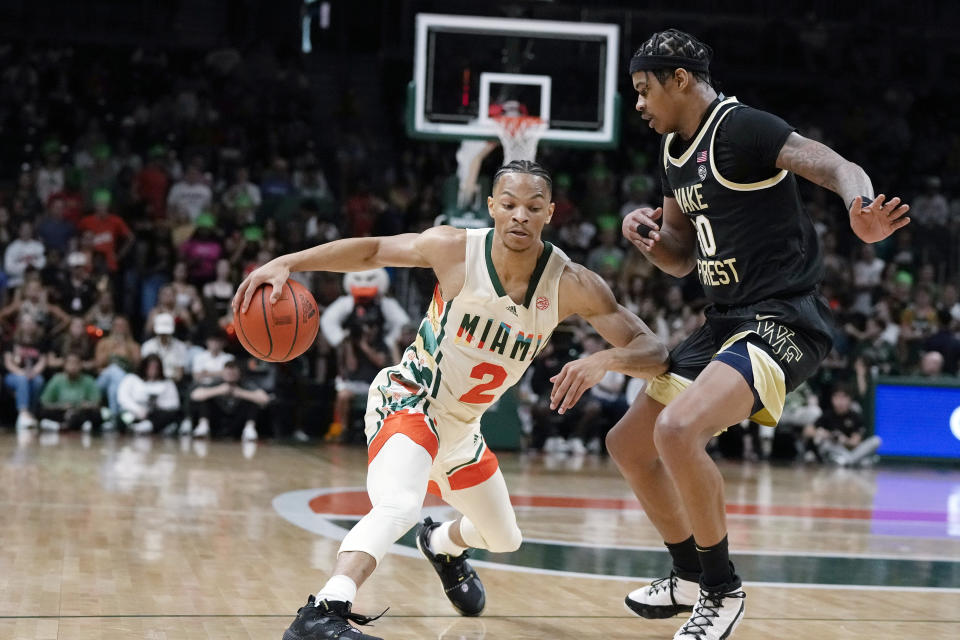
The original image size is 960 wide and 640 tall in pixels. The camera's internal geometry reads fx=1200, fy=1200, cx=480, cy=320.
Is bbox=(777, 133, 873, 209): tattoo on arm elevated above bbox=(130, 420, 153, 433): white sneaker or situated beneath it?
elevated above

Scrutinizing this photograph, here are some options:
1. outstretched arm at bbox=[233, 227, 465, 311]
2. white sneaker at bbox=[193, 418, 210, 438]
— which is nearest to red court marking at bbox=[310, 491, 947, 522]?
outstretched arm at bbox=[233, 227, 465, 311]

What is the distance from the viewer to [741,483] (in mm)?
11281

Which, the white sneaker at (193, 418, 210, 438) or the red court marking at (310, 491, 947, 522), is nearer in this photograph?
the red court marking at (310, 491, 947, 522)

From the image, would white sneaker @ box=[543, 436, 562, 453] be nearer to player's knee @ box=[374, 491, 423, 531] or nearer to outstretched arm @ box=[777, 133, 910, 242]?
player's knee @ box=[374, 491, 423, 531]

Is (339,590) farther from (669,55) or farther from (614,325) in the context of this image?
(669,55)

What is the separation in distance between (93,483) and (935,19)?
65.8 ft

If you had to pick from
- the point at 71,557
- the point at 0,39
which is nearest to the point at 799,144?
the point at 71,557

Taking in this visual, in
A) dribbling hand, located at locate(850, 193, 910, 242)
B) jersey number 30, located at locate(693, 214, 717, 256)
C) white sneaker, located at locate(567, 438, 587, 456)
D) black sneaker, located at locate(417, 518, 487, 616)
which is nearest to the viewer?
dribbling hand, located at locate(850, 193, 910, 242)

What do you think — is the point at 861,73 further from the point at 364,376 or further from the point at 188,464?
the point at 188,464

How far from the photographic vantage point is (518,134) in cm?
1223

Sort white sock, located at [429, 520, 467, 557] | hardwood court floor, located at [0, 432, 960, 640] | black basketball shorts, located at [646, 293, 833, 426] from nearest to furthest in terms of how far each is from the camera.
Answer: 1. black basketball shorts, located at [646, 293, 833, 426]
2. hardwood court floor, located at [0, 432, 960, 640]
3. white sock, located at [429, 520, 467, 557]

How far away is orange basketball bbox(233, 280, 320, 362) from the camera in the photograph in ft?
15.0

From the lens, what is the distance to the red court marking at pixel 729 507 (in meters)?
8.73

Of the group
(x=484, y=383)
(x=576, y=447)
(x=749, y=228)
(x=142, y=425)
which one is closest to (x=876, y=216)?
(x=749, y=228)
